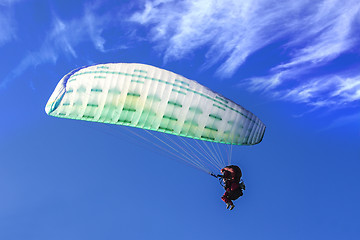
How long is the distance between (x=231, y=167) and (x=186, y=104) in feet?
14.9

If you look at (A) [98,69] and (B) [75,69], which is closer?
(A) [98,69]

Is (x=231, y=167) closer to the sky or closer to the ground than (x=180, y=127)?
closer to the ground

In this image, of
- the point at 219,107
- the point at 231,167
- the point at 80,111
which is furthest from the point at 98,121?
the point at 231,167

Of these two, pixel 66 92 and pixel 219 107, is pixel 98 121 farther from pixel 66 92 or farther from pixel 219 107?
pixel 219 107

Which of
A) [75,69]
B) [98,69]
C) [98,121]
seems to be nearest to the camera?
A: [98,121]

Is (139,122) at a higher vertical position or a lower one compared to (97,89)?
lower

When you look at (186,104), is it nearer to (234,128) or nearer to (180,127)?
(180,127)

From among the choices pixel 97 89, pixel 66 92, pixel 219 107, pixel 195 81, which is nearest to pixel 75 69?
pixel 66 92

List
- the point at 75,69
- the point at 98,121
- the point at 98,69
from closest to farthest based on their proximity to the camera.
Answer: the point at 98,121 → the point at 98,69 → the point at 75,69

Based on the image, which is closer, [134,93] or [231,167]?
[134,93]

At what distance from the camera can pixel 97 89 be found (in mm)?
16359

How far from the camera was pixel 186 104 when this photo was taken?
1617 centimetres

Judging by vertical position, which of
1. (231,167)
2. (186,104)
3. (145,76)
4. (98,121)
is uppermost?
(145,76)

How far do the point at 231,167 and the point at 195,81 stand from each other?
17.3 feet
